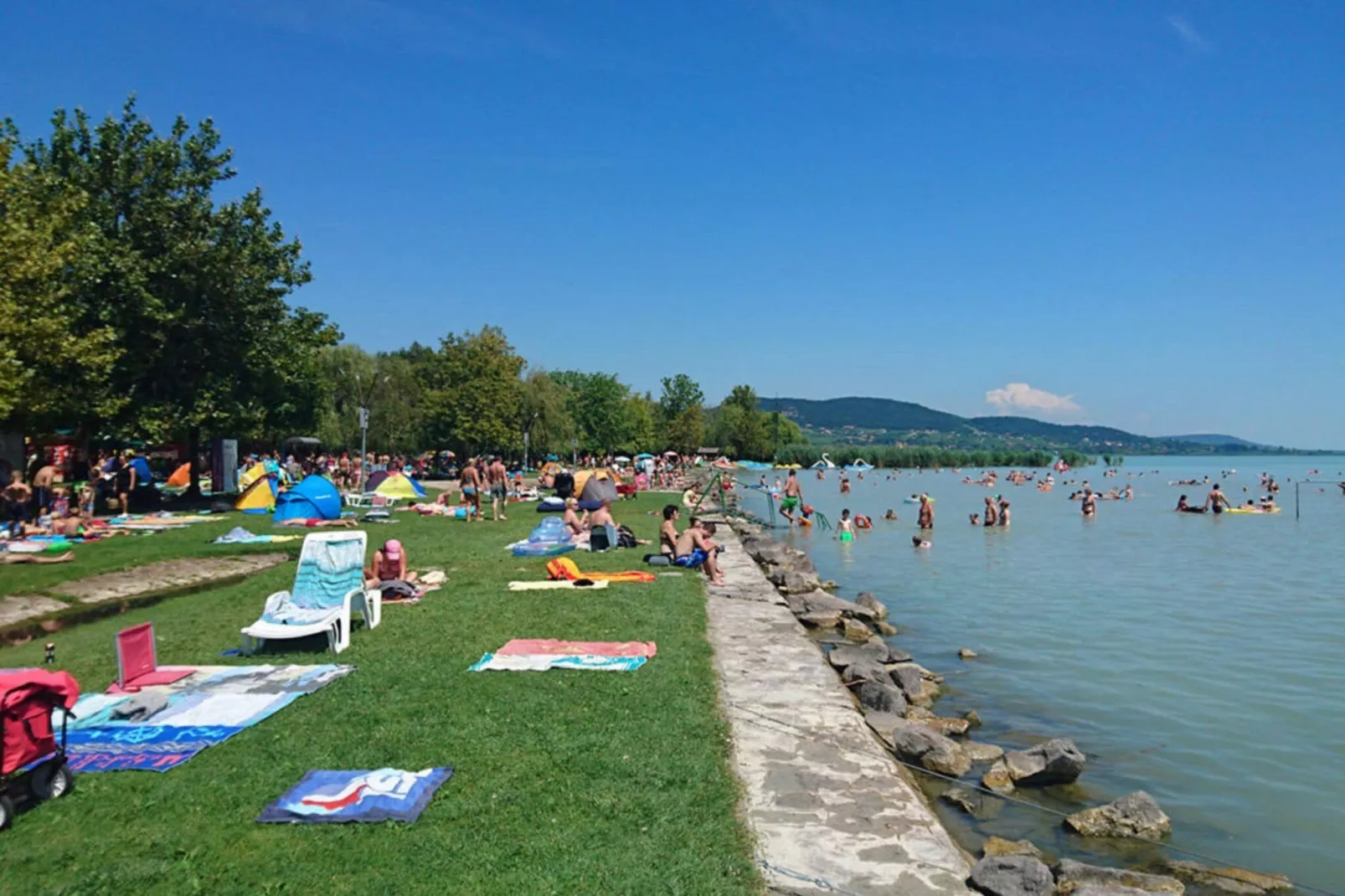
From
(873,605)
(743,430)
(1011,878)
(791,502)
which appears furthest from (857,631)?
(743,430)

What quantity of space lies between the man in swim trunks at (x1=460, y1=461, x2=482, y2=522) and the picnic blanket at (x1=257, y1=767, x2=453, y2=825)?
1923 cm

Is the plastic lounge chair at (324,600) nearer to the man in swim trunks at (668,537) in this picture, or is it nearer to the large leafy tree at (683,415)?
the man in swim trunks at (668,537)

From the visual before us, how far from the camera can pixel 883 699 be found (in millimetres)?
9742

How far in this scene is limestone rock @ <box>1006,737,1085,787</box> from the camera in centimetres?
821

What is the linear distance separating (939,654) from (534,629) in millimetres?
6703

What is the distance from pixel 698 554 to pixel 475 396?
44136 millimetres

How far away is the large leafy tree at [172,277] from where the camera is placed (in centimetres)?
2256

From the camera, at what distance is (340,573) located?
34.2 ft

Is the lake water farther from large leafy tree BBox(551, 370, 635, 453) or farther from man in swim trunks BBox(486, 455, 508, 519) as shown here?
large leafy tree BBox(551, 370, 635, 453)

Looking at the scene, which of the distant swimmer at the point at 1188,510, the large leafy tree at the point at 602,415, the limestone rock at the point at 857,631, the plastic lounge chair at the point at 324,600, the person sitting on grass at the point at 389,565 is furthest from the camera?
the large leafy tree at the point at 602,415

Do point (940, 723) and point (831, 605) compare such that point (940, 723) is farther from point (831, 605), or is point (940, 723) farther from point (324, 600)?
point (324, 600)

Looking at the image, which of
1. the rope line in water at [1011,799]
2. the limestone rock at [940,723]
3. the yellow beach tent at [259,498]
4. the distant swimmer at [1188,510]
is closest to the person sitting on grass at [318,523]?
the yellow beach tent at [259,498]

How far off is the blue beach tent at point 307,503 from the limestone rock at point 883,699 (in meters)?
16.5

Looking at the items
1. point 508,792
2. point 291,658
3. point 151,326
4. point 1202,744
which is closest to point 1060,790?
point 1202,744
